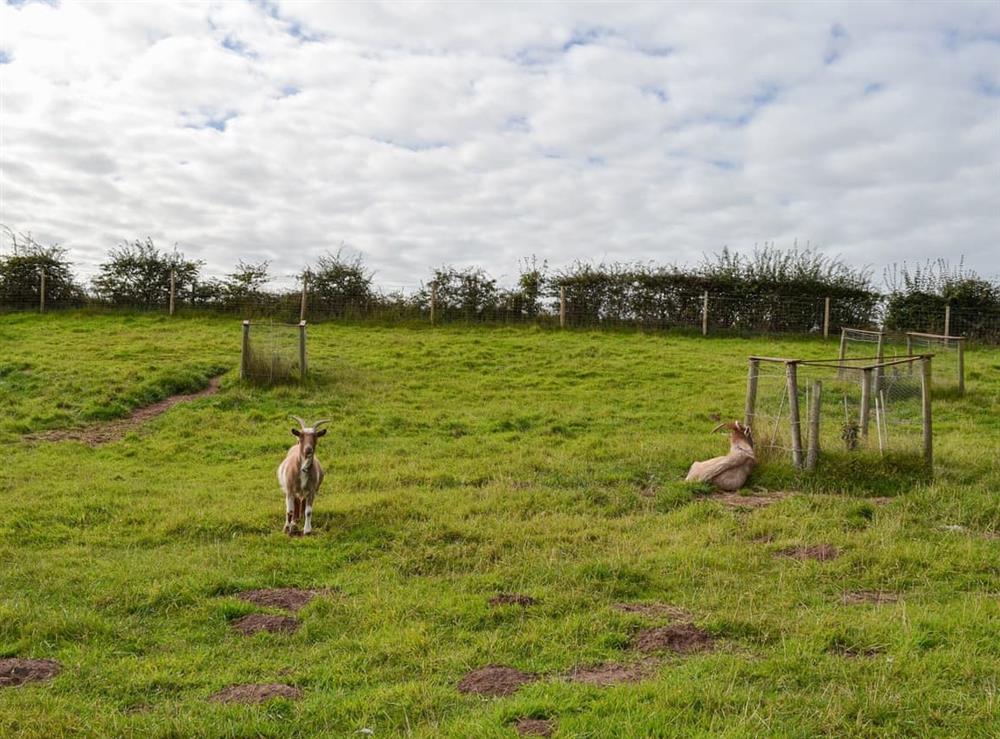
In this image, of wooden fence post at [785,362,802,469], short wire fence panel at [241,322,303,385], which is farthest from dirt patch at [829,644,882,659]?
short wire fence panel at [241,322,303,385]

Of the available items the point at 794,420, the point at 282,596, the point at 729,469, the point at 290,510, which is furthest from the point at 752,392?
the point at 282,596

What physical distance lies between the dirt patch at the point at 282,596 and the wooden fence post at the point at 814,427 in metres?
7.08

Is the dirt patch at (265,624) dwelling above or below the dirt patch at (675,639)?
below

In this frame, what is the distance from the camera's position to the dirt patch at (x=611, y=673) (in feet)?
17.7

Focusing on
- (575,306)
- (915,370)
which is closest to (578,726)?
(915,370)

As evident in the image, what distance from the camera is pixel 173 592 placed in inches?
283

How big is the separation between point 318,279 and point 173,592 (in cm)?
2356

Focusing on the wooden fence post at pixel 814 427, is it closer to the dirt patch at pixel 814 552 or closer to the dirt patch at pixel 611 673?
the dirt patch at pixel 814 552

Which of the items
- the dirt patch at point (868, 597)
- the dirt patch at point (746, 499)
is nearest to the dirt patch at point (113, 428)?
the dirt patch at point (746, 499)

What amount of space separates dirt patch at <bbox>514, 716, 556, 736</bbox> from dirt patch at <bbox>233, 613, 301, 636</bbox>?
247 centimetres

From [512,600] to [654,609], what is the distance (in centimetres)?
122

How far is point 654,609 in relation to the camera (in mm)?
6824

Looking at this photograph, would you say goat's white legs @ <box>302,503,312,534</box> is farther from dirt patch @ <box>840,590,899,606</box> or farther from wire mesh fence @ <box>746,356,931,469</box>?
wire mesh fence @ <box>746,356,931,469</box>

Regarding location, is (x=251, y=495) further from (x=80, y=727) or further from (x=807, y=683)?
(x=807, y=683)
